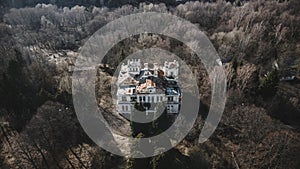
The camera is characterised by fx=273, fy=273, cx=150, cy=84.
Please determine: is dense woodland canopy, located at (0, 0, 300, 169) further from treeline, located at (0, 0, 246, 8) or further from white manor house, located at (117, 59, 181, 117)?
treeline, located at (0, 0, 246, 8)

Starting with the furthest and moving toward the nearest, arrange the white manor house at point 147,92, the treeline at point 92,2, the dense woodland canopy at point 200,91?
the treeline at point 92,2, the white manor house at point 147,92, the dense woodland canopy at point 200,91

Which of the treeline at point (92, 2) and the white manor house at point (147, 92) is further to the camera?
the treeline at point (92, 2)

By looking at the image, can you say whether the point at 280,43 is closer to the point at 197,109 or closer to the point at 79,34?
the point at 197,109

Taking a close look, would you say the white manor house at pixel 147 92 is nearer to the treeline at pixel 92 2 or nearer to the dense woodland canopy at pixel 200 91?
the dense woodland canopy at pixel 200 91

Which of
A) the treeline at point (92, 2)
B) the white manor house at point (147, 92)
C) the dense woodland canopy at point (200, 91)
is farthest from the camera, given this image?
the treeline at point (92, 2)

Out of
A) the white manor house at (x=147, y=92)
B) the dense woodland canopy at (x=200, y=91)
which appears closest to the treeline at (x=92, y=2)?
the dense woodland canopy at (x=200, y=91)

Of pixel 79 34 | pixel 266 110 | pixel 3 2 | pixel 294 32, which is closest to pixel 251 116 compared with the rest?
pixel 266 110

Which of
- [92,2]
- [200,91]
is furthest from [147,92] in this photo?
[92,2]

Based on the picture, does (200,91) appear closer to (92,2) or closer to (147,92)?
(147,92)

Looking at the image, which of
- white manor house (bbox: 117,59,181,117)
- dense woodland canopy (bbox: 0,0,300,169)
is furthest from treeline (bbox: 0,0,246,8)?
white manor house (bbox: 117,59,181,117)

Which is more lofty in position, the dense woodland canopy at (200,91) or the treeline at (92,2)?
the treeline at (92,2)
